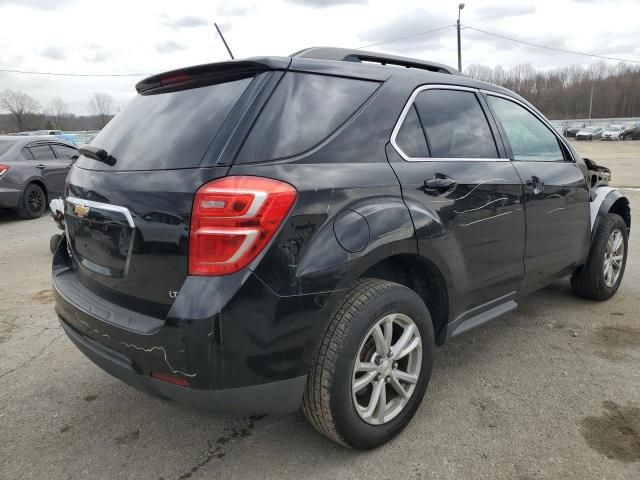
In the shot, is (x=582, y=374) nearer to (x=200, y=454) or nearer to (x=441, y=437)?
(x=441, y=437)

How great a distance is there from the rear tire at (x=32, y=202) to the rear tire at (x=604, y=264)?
29.5ft

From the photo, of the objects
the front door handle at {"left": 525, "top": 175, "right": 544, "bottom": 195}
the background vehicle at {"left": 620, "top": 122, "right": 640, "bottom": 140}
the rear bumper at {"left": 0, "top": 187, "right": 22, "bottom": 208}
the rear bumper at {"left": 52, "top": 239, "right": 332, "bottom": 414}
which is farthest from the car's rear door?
the background vehicle at {"left": 620, "top": 122, "right": 640, "bottom": 140}

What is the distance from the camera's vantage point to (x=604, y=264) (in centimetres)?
416

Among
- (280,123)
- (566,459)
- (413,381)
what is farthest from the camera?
(413,381)

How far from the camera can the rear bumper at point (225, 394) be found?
1944mm

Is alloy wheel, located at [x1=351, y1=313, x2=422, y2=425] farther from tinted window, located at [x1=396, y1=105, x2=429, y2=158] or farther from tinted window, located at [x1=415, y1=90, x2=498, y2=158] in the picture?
tinted window, located at [x1=415, y1=90, x2=498, y2=158]

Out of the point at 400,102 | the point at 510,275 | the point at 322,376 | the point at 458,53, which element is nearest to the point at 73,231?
the point at 322,376

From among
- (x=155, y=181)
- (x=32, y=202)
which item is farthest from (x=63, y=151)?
(x=155, y=181)

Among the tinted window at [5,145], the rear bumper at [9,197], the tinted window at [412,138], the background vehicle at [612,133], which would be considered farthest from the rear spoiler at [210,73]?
the background vehicle at [612,133]

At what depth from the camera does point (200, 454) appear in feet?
7.86

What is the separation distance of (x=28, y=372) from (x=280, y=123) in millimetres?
2480

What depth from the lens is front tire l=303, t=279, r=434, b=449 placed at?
6.92 ft

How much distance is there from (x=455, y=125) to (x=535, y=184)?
778 mm

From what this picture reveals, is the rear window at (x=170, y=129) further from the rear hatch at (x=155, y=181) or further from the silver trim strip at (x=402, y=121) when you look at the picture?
the silver trim strip at (x=402, y=121)
